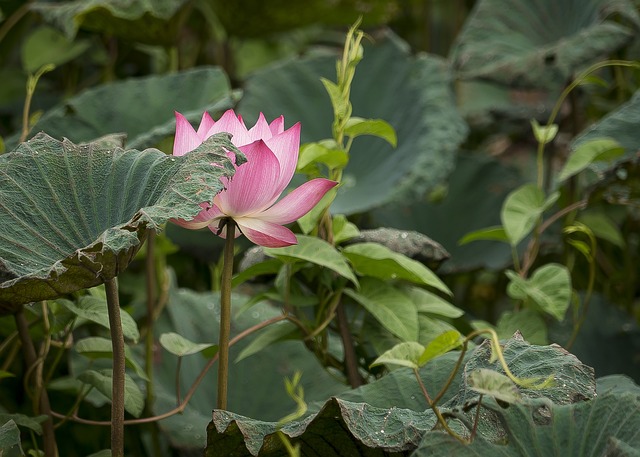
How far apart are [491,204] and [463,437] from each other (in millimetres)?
1196

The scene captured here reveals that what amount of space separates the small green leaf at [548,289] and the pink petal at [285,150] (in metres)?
0.43

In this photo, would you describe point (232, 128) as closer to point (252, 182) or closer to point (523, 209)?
point (252, 182)

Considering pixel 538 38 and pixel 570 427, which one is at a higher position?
pixel 538 38

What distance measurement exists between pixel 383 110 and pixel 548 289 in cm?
82

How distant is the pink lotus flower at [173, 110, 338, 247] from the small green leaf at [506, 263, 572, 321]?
0.42m

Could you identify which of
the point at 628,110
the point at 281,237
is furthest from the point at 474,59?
the point at 281,237

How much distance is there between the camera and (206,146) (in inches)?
28.3

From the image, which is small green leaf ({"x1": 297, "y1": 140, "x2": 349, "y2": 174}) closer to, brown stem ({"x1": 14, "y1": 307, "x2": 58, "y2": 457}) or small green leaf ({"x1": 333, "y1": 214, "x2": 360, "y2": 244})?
small green leaf ({"x1": 333, "y1": 214, "x2": 360, "y2": 244})

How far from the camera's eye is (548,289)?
3.64 feet

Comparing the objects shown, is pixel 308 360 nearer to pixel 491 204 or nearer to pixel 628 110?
pixel 628 110

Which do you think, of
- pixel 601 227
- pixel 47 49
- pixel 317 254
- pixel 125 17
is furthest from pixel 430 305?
pixel 47 49

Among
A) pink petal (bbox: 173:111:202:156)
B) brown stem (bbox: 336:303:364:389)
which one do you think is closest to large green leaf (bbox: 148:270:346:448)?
brown stem (bbox: 336:303:364:389)

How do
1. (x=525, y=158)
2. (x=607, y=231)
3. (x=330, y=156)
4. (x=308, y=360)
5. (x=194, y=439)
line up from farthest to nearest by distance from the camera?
1. (x=525, y=158)
2. (x=607, y=231)
3. (x=308, y=360)
4. (x=194, y=439)
5. (x=330, y=156)

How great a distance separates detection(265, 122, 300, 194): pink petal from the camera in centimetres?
77
